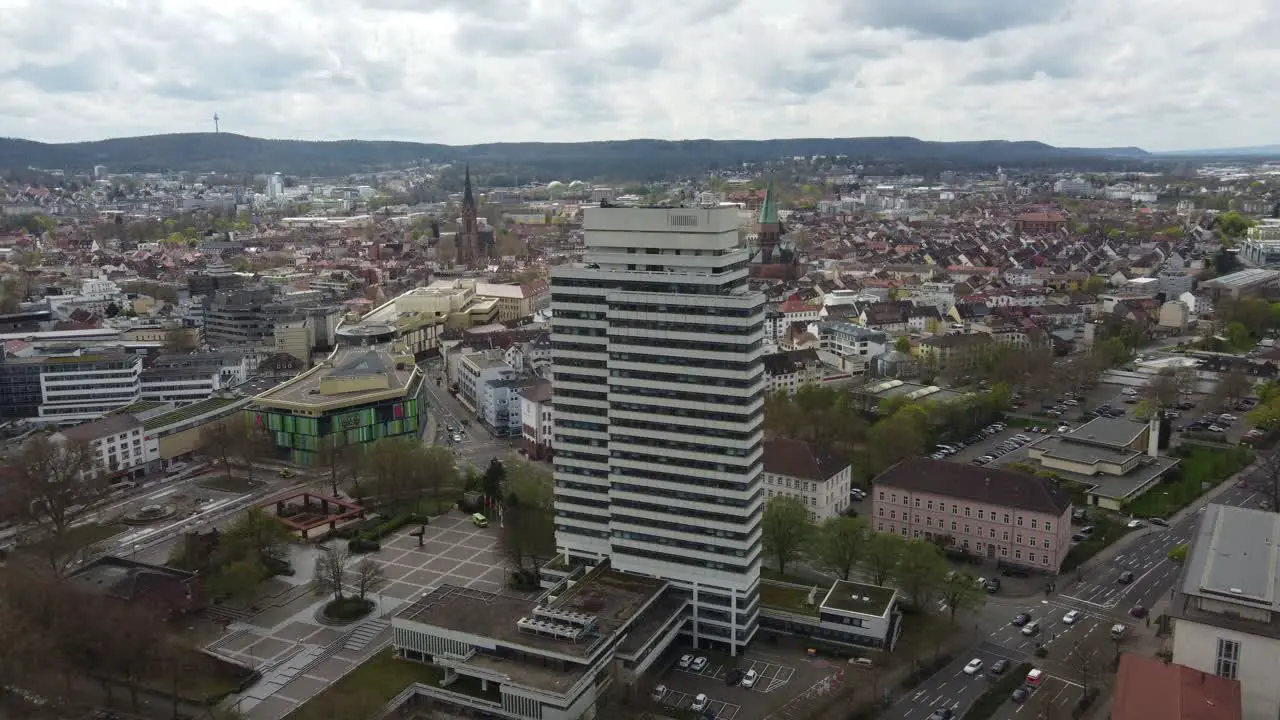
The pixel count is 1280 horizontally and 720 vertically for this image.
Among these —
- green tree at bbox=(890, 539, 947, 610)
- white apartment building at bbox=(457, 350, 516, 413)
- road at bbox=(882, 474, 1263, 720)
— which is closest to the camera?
road at bbox=(882, 474, 1263, 720)

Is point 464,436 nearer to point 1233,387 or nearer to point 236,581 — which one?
point 236,581

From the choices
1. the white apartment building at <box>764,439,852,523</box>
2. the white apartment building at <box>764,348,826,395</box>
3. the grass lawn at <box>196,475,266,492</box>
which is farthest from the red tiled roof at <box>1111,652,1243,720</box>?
the grass lawn at <box>196,475,266,492</box>

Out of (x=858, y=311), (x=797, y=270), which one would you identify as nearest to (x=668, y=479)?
(x=858, y=311)

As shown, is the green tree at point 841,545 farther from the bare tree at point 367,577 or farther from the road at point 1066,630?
the bare tree at point 367,577

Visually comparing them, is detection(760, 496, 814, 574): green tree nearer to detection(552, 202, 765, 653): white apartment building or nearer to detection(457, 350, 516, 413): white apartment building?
detection(552, 202, 765, 653): white apartment building

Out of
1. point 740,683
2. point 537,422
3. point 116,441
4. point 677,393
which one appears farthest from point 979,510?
point 116,441

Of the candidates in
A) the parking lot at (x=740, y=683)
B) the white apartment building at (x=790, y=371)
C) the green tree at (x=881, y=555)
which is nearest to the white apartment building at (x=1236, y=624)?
the green tree at (x=881, y=555)
